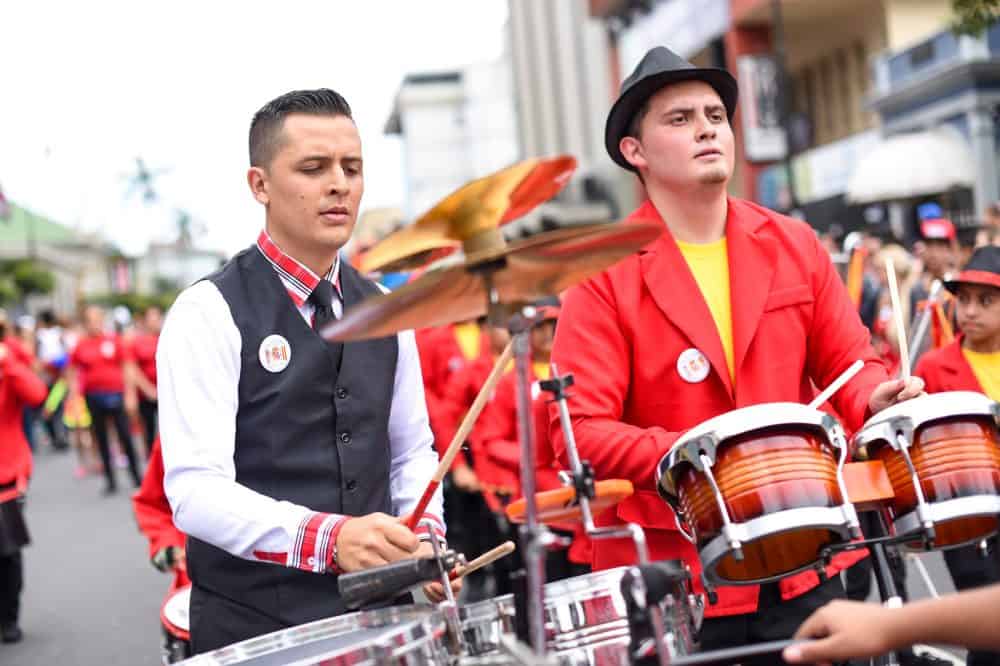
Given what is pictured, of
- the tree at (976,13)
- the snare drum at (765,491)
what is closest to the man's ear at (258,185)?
the snare drum at (765,491)

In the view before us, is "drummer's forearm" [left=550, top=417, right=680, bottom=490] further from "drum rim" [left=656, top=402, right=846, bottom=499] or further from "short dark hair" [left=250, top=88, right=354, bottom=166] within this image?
"short dark hair" [left=250, top=88, right=354, bottom=166]

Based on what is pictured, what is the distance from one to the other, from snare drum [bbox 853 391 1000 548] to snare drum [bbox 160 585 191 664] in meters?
2.79

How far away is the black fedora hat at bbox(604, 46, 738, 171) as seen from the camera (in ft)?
12.9

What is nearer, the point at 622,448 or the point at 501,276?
the point at 501,276

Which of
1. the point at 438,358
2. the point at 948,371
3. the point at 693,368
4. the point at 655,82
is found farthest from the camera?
the point at 438,358

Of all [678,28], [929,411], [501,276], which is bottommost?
[929,411]

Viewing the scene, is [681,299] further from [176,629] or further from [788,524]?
[176,629]

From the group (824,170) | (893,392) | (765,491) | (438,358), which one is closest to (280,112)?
(765,491)

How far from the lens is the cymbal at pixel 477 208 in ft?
8.29

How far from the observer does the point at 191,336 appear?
3.49m

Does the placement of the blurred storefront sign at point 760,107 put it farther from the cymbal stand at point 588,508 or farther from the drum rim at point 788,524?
the cymbal stand at point 588,508

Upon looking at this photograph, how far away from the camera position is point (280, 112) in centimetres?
361

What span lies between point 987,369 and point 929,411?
3685 mm

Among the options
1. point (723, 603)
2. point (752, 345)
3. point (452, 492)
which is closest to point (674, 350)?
point (752, 345)
